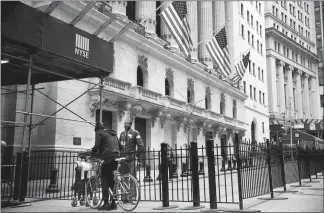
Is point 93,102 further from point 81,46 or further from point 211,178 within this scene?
point 211,178

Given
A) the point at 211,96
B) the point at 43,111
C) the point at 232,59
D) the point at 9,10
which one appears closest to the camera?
the point at 9,10

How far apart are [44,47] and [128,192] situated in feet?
14.8

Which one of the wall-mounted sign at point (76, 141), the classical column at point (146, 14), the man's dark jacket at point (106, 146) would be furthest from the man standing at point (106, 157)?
the classical column at point (146, 14)

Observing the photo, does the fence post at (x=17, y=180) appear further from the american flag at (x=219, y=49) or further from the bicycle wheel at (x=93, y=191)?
the american flag at (x=219, y=49)

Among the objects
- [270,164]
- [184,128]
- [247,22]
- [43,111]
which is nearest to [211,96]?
[184,128]

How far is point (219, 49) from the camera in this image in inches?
920

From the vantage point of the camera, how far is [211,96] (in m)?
41.8

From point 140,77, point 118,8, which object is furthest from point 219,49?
point 118,8

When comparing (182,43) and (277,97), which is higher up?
(277,97)

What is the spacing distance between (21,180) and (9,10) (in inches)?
195

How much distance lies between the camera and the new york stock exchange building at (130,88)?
1769 cm

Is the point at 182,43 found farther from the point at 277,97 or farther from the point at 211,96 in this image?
the point at 277,97

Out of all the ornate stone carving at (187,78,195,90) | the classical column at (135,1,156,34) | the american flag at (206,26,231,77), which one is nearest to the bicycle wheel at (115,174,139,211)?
the american flag at (206,26,231,77)

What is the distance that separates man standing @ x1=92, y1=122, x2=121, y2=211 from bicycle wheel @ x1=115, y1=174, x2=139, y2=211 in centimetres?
22
